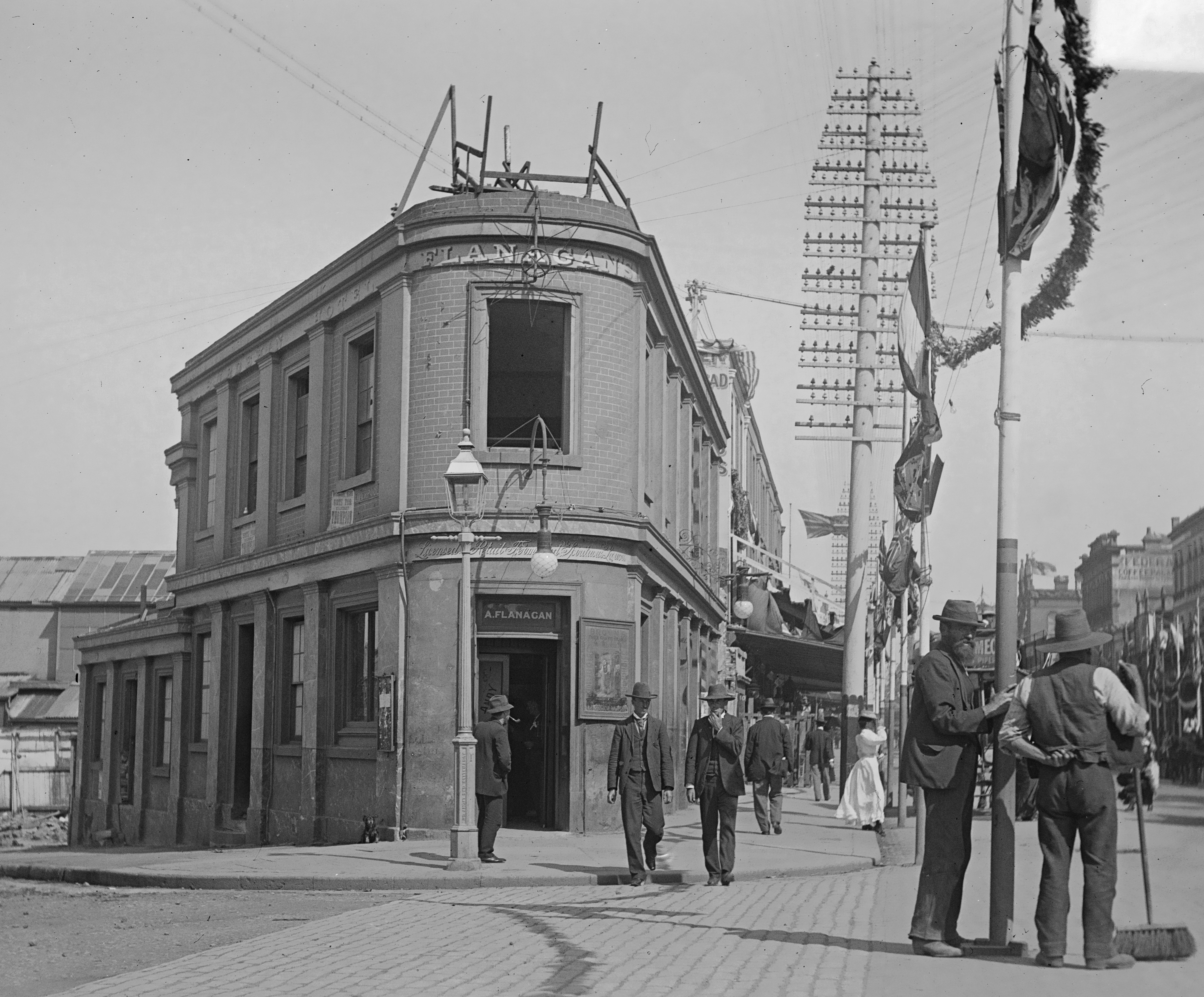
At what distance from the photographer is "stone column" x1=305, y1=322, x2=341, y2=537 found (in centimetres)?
2327

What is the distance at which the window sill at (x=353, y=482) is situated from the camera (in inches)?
856

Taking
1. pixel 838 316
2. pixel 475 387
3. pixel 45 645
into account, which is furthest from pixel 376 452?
pixel 45 645

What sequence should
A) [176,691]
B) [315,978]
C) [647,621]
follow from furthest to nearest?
[176,691] → [647,621] → [315,978]

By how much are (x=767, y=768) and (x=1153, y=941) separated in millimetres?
12434

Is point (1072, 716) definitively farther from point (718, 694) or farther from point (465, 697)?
point (465, 697)

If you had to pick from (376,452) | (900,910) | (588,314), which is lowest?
(900,910)

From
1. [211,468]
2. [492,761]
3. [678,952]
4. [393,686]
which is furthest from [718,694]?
[211,468]

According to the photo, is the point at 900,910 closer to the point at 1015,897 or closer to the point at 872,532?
the point at 1015,897

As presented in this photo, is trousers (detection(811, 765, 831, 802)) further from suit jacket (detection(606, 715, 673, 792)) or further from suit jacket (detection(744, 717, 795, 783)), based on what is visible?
suit jacket (detection(606, 715, 673, 792))

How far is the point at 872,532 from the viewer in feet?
214

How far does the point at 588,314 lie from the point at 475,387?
1885 millimetres

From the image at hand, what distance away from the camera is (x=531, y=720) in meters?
20.8

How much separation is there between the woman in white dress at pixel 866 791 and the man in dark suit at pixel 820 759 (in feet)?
41.1

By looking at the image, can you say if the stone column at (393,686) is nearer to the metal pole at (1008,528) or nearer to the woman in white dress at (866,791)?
the woman in white dress at (866,791)
